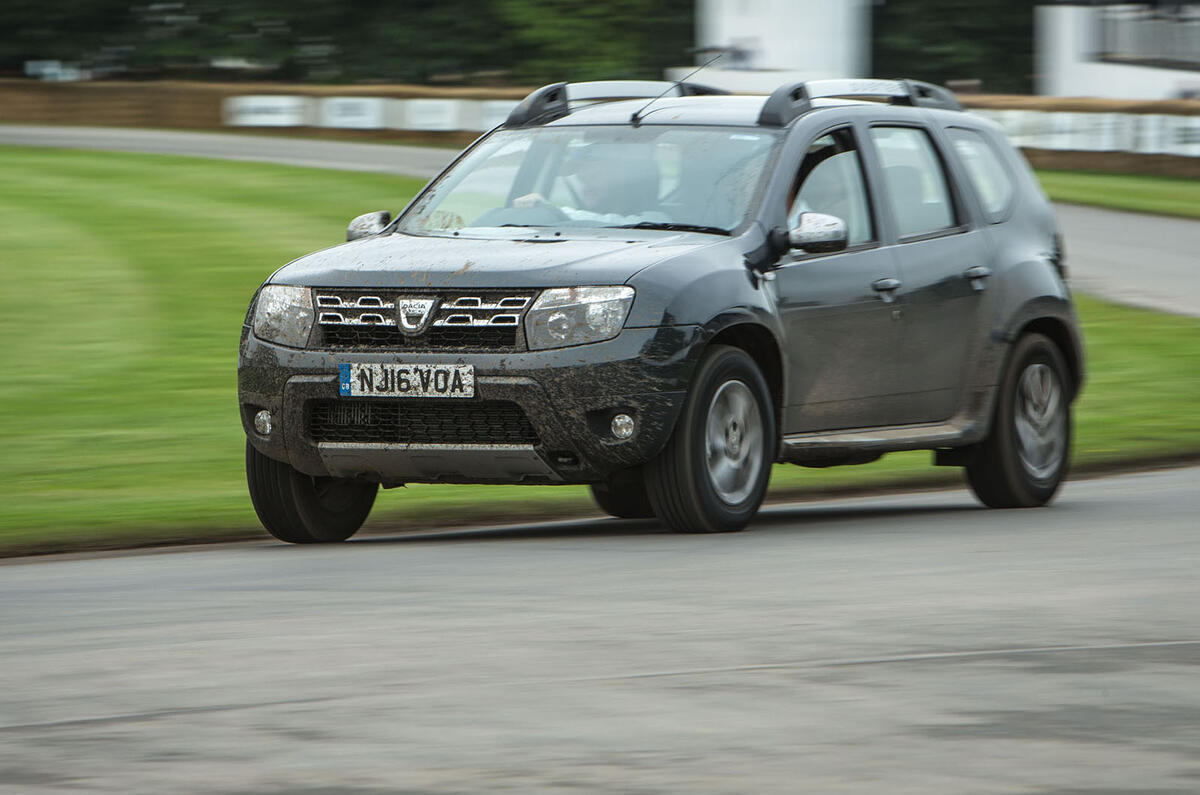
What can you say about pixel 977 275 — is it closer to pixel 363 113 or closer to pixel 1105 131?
pixel 1105 131

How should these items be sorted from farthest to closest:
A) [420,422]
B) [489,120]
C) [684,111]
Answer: [489,120]
[684,111]
[420,422]

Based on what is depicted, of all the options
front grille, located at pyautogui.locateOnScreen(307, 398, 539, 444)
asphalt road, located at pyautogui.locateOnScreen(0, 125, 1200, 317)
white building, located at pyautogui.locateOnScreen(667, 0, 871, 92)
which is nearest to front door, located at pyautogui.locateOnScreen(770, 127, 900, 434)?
front grille, located at pyautogui.locateOnScreen(307, 398, 539, 444)

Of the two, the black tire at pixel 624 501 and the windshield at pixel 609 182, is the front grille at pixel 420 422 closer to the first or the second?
the windshield at pixel 609 182

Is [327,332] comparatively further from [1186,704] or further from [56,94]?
[56,94]

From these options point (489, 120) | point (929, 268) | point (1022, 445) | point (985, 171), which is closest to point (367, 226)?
point (929, 268)

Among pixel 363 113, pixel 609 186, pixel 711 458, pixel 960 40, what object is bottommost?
pixel 960 40

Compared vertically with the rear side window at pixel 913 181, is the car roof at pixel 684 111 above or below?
above

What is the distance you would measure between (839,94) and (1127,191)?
25548 mm

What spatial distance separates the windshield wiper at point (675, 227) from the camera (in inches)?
375

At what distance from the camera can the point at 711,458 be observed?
913 centimetres

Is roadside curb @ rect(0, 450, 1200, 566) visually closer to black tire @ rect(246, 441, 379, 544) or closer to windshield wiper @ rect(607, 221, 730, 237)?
black tire @ rect(246, 441, 379, 544)

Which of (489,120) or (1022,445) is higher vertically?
(1022,445)

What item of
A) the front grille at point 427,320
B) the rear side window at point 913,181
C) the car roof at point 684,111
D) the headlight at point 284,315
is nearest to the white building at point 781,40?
the rear side window at point 913,181

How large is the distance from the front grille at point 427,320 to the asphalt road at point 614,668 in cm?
79
